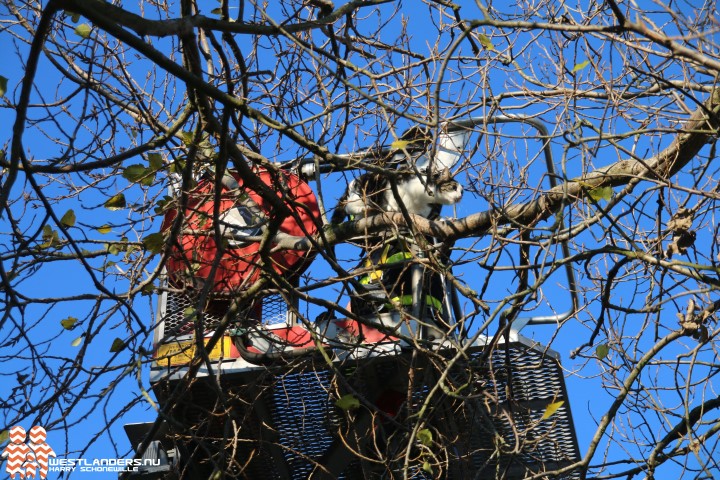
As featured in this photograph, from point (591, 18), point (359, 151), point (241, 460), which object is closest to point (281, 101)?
point (359, 151)

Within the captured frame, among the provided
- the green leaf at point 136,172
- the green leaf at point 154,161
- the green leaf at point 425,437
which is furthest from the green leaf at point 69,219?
the green leaf at point 425,437

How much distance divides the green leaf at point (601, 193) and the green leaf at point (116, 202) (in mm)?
1995

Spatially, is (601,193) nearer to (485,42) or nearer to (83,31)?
(485,42)

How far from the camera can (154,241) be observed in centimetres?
464

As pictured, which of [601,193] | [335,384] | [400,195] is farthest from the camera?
[400,195]

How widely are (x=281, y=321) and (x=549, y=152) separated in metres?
1.61

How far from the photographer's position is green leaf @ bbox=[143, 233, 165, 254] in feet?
15.2

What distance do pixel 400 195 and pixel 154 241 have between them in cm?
139

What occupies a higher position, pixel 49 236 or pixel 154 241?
pixel 49 236

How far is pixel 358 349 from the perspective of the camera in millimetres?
5516

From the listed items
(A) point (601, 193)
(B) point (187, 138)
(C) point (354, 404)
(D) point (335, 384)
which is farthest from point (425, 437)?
(B) point (187, 138)

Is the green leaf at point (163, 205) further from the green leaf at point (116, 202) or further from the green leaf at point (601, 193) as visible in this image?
the green leaf at point (601, 193)

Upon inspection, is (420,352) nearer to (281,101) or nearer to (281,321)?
(281,321)

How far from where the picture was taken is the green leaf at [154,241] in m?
4.62
